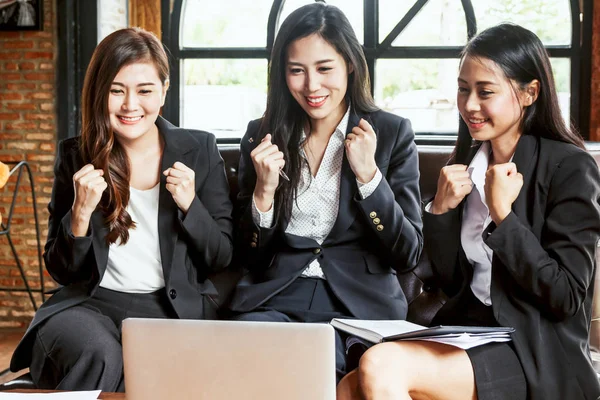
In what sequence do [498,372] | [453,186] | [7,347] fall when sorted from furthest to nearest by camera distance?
[7,347], [453,186], [498,372]

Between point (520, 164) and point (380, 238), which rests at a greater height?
point (520, 164)

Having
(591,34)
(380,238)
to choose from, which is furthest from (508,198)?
(591,34)

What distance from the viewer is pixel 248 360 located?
1.31 meters

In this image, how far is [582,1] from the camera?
460 cm

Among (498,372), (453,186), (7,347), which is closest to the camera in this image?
(498,372)

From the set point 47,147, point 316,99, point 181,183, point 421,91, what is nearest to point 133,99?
point 181,183

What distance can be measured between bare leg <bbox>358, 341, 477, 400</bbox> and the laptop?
315 mm

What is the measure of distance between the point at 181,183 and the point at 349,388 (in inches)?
31.0

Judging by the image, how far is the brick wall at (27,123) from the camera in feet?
15.6

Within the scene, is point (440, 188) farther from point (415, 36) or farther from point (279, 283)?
point (415, 36)

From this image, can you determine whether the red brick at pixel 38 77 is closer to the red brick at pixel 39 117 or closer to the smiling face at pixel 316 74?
the red brick at pixel 39 117

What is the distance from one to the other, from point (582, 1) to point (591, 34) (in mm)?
202

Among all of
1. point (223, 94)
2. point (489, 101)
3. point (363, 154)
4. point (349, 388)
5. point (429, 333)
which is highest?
point (223, 94)

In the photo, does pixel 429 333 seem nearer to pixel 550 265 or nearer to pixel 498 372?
pixel 498 372
